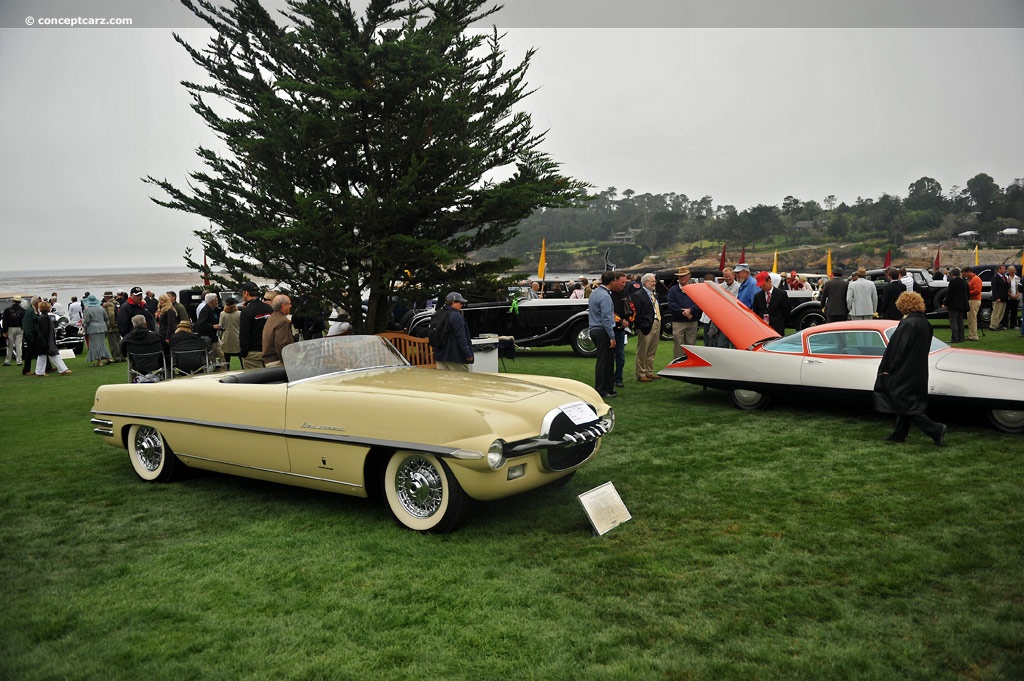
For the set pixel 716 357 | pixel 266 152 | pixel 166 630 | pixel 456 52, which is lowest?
pixel 166 630

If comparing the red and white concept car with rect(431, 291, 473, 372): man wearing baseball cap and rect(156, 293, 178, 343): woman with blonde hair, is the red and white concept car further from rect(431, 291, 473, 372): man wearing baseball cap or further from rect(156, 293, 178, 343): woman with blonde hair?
rect(156, 293, 178, 343): woman with blonde hair

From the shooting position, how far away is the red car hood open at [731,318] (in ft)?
27.8

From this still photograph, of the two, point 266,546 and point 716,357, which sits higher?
point 716,357

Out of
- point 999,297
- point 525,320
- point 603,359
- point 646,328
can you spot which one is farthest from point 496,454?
point 999,297

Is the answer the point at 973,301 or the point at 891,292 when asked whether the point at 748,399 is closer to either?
the point at 891,292

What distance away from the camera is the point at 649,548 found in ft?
13.5

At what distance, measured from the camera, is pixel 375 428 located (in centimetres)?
446

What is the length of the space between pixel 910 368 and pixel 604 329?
3.90 m

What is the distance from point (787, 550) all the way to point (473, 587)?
6.17 feet

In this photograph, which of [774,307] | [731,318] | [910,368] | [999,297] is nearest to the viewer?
[910,368]

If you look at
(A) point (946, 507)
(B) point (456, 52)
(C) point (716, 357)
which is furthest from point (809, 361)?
(B) point (456, 52)

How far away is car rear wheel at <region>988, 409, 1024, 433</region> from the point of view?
648 cm

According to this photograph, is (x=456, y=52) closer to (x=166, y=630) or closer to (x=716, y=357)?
(x=716, y=357)

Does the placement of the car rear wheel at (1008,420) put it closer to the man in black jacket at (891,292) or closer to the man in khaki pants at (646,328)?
the man in khaki pants at (646,328)
